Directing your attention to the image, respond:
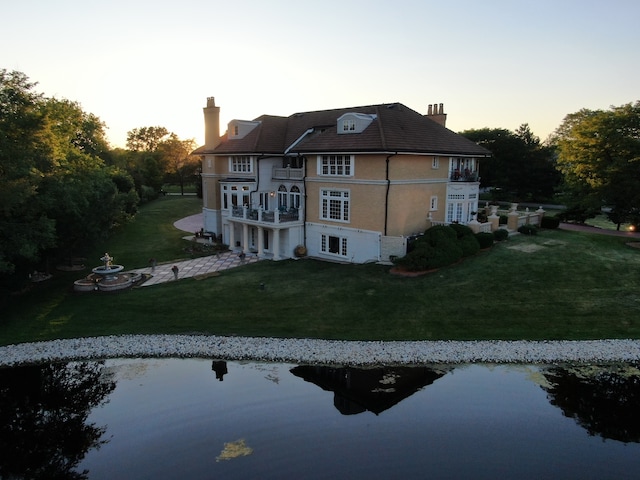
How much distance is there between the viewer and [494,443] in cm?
1295

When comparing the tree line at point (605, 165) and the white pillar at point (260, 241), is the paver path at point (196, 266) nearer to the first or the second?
the white pillar at point (260, 241)

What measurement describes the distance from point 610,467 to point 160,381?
14669 mm

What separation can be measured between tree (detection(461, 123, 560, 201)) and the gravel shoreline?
47.4 m

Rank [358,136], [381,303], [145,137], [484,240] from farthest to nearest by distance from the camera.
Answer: [145,137]
[358,136]
[484,240]
[381,303]

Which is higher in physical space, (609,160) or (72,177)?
(609,160)

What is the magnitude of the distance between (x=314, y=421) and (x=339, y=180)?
18.5m

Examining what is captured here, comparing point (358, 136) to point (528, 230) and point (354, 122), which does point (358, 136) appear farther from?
point (528, 230)

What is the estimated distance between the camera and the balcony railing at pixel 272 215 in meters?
31.8

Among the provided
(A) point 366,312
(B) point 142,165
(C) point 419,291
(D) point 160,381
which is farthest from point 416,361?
(B) point 142,165

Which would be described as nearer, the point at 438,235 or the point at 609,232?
the point at 438,235

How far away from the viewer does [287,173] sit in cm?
3394

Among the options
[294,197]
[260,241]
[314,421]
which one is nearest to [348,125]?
[294,197]

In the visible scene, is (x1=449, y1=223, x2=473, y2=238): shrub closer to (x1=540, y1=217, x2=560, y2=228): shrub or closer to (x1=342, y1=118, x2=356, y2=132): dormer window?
(x1=342, y1=118, x2=356, y2=132): dormer window

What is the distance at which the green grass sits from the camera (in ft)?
66.7
